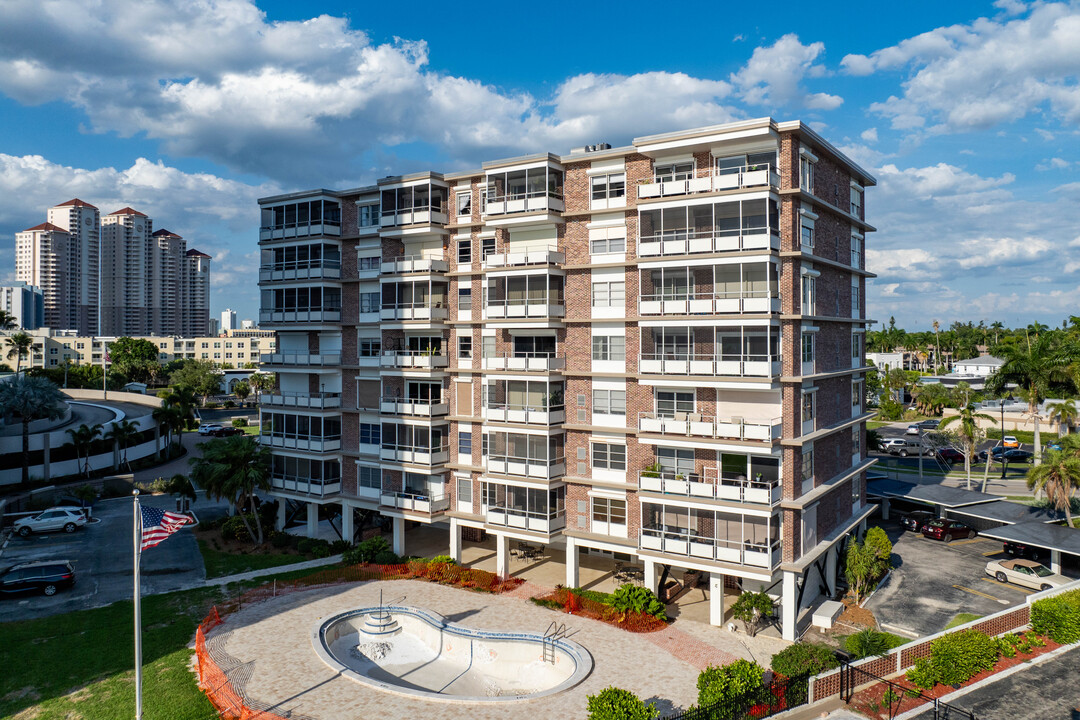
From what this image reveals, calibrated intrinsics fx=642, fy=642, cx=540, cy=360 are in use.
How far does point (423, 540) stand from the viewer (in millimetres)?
46094

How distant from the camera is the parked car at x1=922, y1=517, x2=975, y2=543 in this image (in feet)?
156

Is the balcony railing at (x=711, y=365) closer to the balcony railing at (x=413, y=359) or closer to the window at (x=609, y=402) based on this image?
the window at (x=609, y=402)

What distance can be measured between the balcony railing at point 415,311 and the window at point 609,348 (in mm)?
11001

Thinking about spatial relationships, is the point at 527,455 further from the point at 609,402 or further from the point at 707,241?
the point at 707,241

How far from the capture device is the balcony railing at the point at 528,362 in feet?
121

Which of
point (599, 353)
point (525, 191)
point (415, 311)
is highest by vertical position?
point (525, 191)

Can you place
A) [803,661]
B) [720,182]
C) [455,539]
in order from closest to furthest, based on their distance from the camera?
[803,661] → [720,182] → [455,539]

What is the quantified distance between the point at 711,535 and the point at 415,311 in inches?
890

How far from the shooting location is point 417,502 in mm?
40812

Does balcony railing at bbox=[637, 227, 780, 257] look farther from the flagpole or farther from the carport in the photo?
the flagpole

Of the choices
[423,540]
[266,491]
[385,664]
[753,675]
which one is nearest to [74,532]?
[266,491]

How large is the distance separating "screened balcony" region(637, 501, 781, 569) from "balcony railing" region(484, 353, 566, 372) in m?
9.22

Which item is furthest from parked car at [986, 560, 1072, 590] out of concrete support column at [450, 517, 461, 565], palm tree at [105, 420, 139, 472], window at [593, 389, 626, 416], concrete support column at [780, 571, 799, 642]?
palm tree at [105, 420, 139, 472]

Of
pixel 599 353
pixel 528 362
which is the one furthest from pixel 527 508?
pixel 599 353
